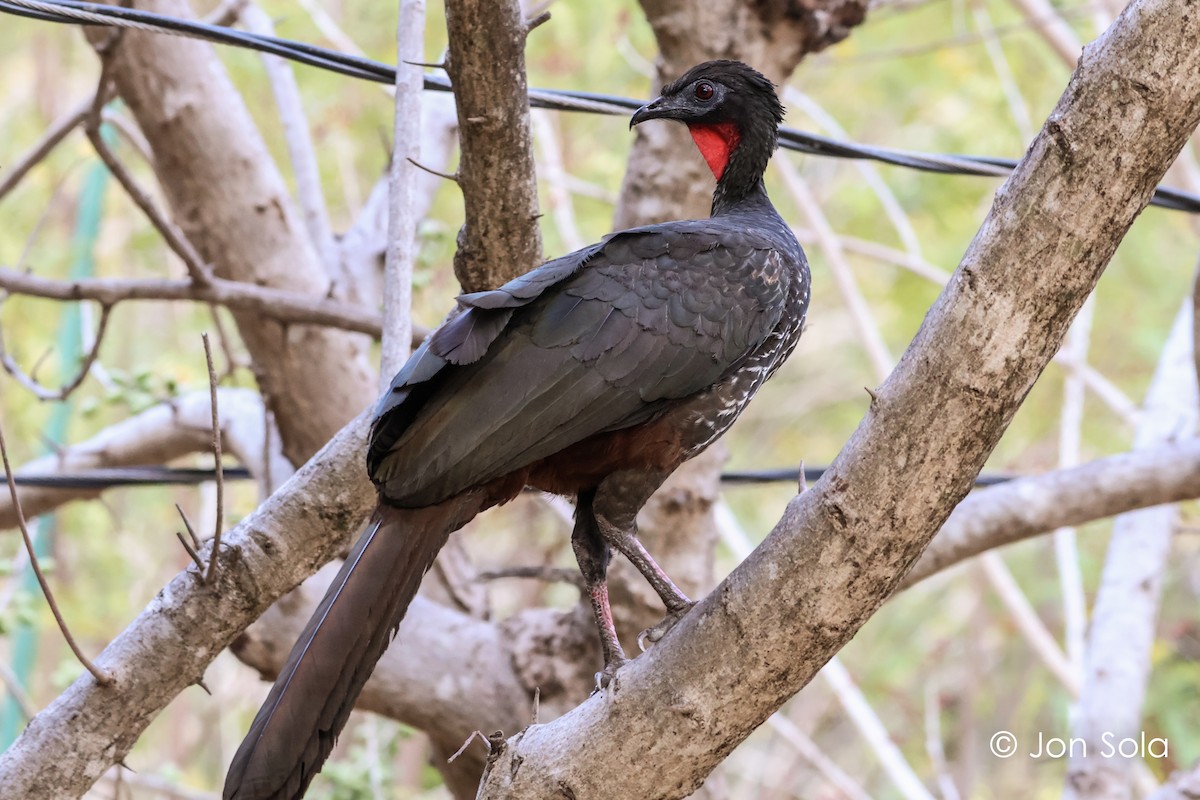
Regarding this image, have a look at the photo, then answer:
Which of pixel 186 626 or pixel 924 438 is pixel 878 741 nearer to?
pixel 186 626

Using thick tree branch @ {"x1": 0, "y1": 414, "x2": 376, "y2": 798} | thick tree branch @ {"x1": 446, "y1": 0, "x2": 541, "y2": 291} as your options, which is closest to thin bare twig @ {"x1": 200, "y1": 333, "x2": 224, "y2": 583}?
thick tree branch @ {"x1": 0, "y1": 414, "x2": 376, "y2": 798}

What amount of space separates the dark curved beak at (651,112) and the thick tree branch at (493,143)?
0.66 metres

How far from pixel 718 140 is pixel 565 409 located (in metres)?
1.71

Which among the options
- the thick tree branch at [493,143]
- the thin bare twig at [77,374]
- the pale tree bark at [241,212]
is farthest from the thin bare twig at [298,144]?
the thick tree branch at [493,143]

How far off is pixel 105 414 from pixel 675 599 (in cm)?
1009

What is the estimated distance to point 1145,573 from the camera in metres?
6.21

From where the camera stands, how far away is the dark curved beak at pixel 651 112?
445cm

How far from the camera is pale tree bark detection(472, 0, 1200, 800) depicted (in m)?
2.47

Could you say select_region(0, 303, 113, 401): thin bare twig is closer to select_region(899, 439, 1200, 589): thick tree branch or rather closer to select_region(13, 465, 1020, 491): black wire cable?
A: select_region(13, 465, 1020, 491): black wire cable

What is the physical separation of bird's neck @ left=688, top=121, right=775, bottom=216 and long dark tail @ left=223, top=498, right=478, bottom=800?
185cm

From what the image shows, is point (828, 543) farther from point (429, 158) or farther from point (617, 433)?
point (429, 158)

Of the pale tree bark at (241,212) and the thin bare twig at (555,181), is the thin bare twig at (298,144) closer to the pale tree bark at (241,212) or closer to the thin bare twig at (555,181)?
the pale tree bark at (241,212)

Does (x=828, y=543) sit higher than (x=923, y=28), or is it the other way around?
(x=923, y=28)

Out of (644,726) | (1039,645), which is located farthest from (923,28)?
(644,726)
